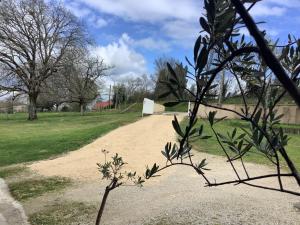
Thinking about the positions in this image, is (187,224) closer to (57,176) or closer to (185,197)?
(185,197)

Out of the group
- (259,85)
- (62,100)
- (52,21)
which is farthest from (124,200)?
(62,100)

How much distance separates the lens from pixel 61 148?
13.9 m

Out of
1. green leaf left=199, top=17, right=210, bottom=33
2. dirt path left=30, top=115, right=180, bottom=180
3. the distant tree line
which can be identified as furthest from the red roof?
green leaf left=199, top=17, right=210, bottom=33

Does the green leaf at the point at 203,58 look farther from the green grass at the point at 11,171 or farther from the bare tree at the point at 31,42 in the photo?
the bare tree at the point at 31,42

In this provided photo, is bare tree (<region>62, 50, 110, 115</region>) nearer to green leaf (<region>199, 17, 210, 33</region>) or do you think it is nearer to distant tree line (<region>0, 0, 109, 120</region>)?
distant tree line (<region>0, 0, 109, 120</region>)

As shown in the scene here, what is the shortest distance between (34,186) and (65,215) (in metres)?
2.27

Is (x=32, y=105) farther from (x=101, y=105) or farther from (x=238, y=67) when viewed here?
(x=238, y=67)

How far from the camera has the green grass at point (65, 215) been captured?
6.20m

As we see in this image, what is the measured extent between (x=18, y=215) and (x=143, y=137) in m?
10.2

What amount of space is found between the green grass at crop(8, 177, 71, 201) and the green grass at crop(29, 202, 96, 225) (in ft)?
3.27

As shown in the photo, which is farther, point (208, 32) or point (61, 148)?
point (61, 148)

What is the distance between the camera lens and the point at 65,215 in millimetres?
6496

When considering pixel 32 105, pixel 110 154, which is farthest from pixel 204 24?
pixel 32 105

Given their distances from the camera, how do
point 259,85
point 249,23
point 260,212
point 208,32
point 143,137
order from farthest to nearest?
point 143,137
point 260,212
point 259,85
point 208,32
point 249,23
